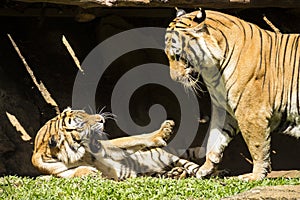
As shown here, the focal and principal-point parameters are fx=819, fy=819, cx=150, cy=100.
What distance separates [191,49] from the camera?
6.53 m

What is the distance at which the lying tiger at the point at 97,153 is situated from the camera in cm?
681

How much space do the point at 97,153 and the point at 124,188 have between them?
1023mm

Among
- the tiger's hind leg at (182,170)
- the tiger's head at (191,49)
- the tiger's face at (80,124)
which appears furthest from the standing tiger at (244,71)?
the tiger's face at (80,124)

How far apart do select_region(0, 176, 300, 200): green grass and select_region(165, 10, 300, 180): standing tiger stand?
0.47 metres

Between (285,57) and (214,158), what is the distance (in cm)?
101

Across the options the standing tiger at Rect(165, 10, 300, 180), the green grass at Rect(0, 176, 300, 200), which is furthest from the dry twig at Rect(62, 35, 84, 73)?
the green grass at Rect(0, 176, 300, 200)

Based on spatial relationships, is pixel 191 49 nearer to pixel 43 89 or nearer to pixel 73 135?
pixel 73 135

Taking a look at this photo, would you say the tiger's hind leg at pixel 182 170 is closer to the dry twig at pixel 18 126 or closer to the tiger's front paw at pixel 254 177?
the tiger's front paw at pixel 254 177

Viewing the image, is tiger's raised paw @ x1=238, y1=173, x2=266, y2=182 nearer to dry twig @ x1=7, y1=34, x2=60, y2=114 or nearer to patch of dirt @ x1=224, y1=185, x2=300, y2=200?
patch of dirt @ x1=224, y1=185, x2=300, y2=200

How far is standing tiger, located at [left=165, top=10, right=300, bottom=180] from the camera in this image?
6406 millimetres

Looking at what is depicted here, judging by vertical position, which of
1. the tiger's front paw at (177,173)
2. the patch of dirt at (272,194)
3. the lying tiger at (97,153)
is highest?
the patch of dirt at (272,194)

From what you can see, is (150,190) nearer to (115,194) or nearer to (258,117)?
(115,194)

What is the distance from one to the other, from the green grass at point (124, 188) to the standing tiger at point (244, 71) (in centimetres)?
47

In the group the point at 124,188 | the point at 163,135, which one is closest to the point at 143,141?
the point at 163,135
